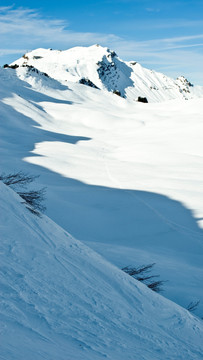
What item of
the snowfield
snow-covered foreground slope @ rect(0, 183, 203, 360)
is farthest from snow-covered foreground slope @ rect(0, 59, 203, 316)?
snow-covered foreground slope @ rect(0, 183, 203, 360)

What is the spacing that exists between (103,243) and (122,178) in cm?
835

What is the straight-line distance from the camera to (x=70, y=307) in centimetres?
425

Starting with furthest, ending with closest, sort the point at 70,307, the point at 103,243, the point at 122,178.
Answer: the point at 122,178, the point at 103,243, the point at 70,307

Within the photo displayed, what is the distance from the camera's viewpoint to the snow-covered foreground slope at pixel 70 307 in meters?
3.54

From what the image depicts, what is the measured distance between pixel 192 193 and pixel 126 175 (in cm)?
426

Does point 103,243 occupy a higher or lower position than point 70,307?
higher

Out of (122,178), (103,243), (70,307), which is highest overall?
(122,178)

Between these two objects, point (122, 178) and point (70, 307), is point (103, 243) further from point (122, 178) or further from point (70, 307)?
point (122, 178)

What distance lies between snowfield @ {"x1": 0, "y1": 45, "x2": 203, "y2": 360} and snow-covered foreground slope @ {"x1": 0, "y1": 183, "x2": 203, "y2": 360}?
0.6 inches

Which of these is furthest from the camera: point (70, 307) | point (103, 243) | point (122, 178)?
point (122, 178)

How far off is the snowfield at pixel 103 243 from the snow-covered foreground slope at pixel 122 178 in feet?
0.18

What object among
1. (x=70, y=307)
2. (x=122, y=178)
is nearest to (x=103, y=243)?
(x=70, y=307)

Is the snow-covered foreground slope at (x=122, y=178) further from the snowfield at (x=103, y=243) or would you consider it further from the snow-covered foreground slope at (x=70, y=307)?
the snow-covered foreground slope at (x=70, y=307)

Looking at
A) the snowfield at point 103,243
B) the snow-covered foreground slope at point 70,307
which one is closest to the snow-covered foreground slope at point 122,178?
the snowfield at point 103,243
